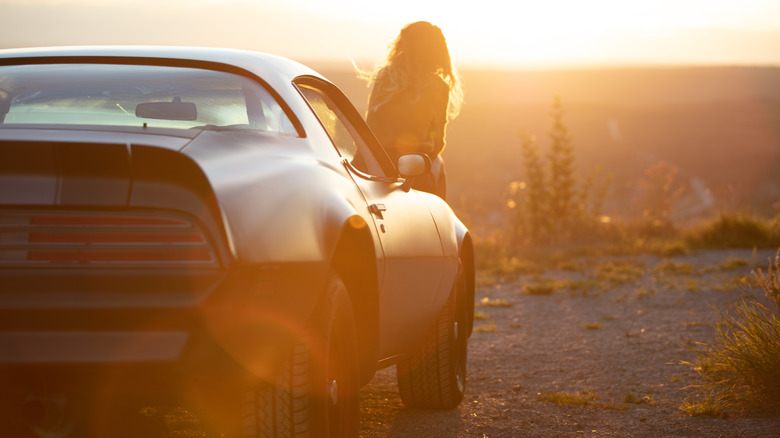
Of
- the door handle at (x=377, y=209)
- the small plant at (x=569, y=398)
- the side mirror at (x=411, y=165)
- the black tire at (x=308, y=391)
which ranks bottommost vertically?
the small plant at (x=569, y=398)

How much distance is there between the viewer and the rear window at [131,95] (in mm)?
3549

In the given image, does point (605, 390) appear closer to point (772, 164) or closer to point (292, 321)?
point (292, 321)

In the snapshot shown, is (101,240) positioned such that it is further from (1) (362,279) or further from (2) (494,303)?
(2) (494,303)

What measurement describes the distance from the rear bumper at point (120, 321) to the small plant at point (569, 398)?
3308mm

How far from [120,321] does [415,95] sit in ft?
14.0

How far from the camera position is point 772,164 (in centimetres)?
5016

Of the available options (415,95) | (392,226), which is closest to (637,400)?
(392,226)

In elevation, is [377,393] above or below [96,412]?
below

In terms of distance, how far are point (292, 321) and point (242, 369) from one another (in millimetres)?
237

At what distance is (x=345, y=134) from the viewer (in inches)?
179

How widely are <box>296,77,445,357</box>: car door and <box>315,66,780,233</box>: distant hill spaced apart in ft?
32.8

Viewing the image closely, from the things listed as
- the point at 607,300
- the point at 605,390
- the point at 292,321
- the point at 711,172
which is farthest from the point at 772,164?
the point at 292,321

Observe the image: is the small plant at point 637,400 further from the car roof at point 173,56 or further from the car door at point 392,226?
the car roof at point 173,56

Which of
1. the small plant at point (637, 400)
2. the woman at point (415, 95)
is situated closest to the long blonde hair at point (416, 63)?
the woman at point (415, 95)
